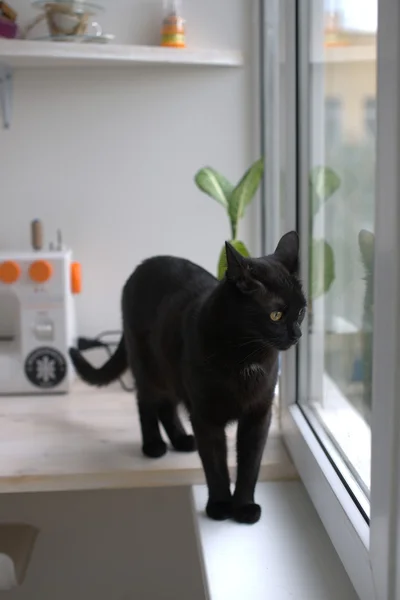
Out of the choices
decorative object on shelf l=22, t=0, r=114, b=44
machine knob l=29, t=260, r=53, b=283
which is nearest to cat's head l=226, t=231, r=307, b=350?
machine knob l=29, t=260, r=53, b=283

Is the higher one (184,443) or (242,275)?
(242,275)

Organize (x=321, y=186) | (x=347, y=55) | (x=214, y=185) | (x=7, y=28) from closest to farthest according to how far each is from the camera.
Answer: (x=347, y=55)
(x=321, y=186)
(x=214, y=185)
(x=7, y=28)

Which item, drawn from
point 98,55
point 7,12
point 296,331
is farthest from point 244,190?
point 7,12

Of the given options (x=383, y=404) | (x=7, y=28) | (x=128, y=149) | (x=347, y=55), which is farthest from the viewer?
(x=128, y=149)

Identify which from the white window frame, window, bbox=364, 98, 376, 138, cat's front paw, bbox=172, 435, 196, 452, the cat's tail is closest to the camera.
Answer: the white window frame

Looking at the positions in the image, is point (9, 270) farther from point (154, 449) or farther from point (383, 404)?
point (383, 404)

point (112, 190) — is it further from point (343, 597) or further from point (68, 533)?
point (343, 597)

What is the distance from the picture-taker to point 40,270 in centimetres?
152

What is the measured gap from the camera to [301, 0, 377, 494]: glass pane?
106 centimetres

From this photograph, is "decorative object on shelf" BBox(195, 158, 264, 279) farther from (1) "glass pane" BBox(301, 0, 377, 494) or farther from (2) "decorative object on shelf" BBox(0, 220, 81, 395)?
(2) "decorative object on shelf" BBox(0, 220, 81, 395)

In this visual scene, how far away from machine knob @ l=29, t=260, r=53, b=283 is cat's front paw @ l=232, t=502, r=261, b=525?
66 centimetres

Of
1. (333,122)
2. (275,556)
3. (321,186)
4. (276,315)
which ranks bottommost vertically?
(275,556)

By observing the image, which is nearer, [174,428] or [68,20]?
[174,428]

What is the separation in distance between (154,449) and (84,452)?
0.12 meters
